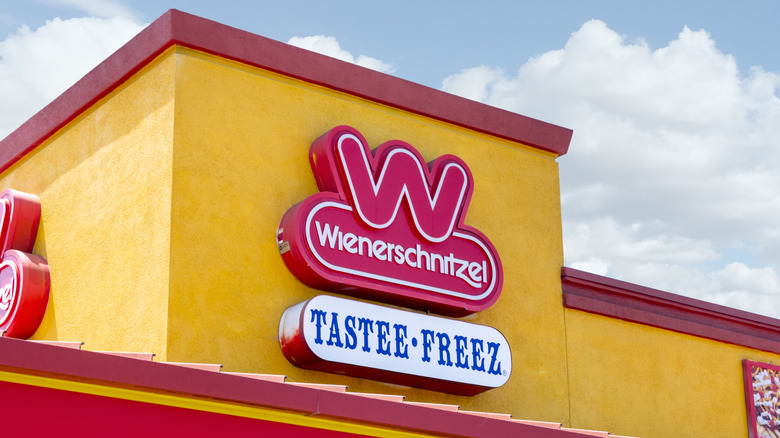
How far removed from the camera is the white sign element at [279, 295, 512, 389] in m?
10.8

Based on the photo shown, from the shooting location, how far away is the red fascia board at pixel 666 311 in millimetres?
13844

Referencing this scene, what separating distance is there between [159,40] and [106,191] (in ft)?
6.18

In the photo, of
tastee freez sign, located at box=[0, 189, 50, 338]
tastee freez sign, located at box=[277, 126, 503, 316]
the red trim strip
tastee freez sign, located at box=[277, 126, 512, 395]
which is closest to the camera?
the red trim strip

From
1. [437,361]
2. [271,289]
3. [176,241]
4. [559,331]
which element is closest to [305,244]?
[271,289]

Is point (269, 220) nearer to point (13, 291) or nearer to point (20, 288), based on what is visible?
point (20, 288)

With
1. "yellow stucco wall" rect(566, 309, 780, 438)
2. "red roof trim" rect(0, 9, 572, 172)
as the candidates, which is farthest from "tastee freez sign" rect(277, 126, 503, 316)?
"yellow stucco wall" rect(566, 309, 780, 438)

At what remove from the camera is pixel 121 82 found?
12.0 metres

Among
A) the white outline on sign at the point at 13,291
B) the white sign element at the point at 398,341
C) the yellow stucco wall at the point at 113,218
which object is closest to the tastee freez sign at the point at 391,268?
the white sign element at the point at 398,341

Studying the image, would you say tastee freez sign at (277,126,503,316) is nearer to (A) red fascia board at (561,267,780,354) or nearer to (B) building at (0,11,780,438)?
(B) building at (0,11,780,438)

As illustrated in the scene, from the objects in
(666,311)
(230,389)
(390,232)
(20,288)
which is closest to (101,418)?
(230,389)

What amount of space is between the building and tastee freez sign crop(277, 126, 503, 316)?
36mm

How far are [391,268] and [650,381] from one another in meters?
4.72

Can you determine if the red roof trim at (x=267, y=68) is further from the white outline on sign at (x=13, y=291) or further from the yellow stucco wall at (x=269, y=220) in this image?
the white outline on sign at (x=13, y=291)

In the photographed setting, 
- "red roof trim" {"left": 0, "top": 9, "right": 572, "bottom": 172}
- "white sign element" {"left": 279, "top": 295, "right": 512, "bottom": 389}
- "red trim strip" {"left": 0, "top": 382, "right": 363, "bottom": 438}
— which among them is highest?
"red roof trim" {"left": 0, "top": 9, "right": 572, "bottom": 172}
